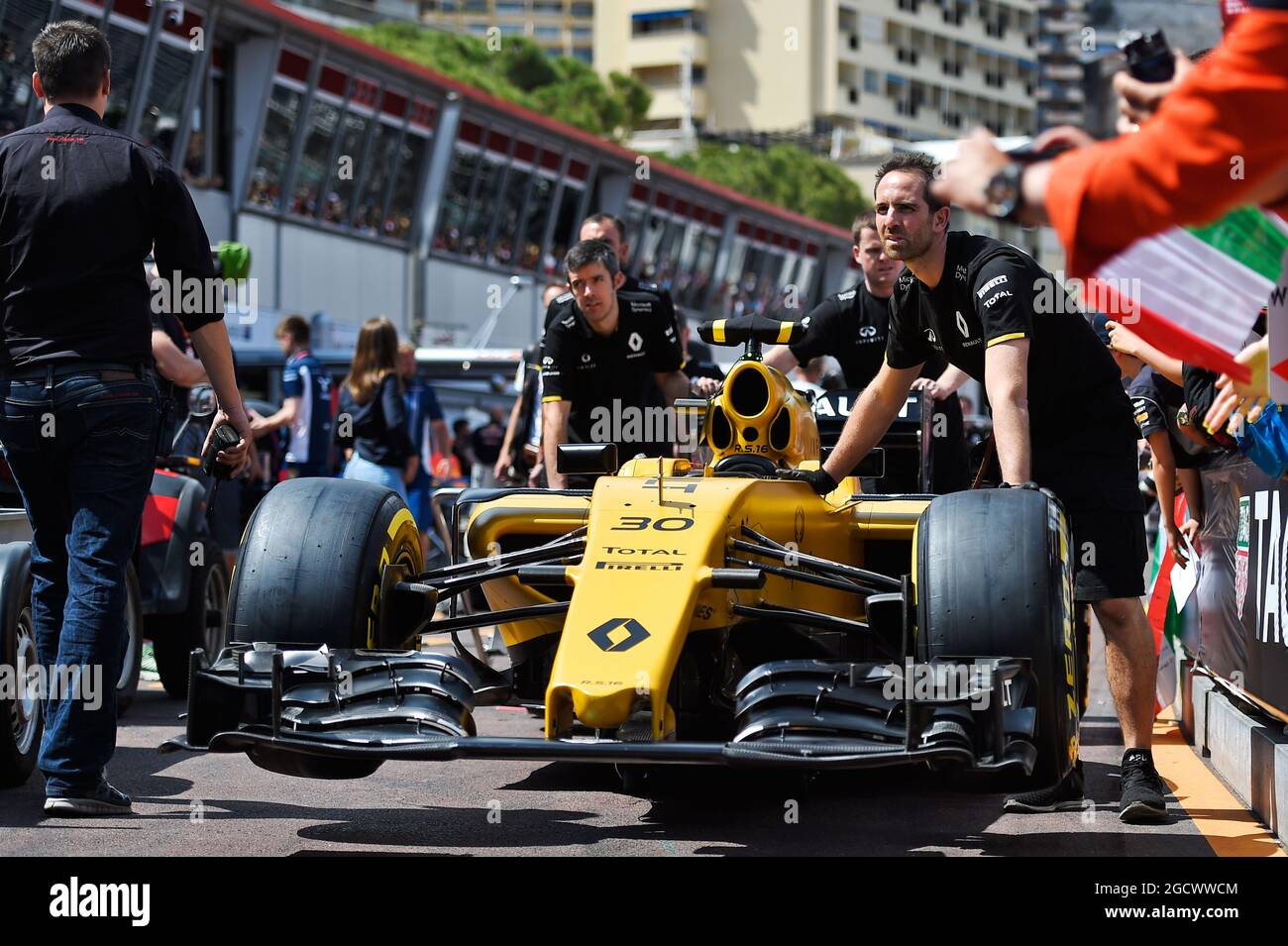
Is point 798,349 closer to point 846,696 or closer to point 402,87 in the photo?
point 846,696

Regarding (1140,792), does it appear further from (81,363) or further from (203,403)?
(203,403)

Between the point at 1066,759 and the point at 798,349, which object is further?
the point at 798,349

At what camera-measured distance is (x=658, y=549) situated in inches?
207

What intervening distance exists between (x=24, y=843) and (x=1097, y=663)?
26.8 ft

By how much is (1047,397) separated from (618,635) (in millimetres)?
1882

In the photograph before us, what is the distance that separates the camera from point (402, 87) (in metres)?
37.2

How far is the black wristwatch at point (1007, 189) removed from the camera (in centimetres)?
312

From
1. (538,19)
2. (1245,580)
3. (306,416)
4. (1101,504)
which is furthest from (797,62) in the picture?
(1101,504)

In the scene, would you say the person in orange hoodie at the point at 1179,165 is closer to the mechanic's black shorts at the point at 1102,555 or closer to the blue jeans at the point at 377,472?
the mechanic's black shorts at the point at 1102,555

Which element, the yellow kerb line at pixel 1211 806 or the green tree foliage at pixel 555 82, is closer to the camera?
the yellow kerb line at pixel 1211 806

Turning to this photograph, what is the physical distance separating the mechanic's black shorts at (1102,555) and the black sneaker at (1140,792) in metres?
0.53

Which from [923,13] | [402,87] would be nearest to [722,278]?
[402,87]

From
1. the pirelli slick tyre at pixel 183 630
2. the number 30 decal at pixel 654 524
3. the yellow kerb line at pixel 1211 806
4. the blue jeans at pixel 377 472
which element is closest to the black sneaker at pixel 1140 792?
the yellow kerb line at pixel 1211 806

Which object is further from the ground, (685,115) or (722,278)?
(685,115)
